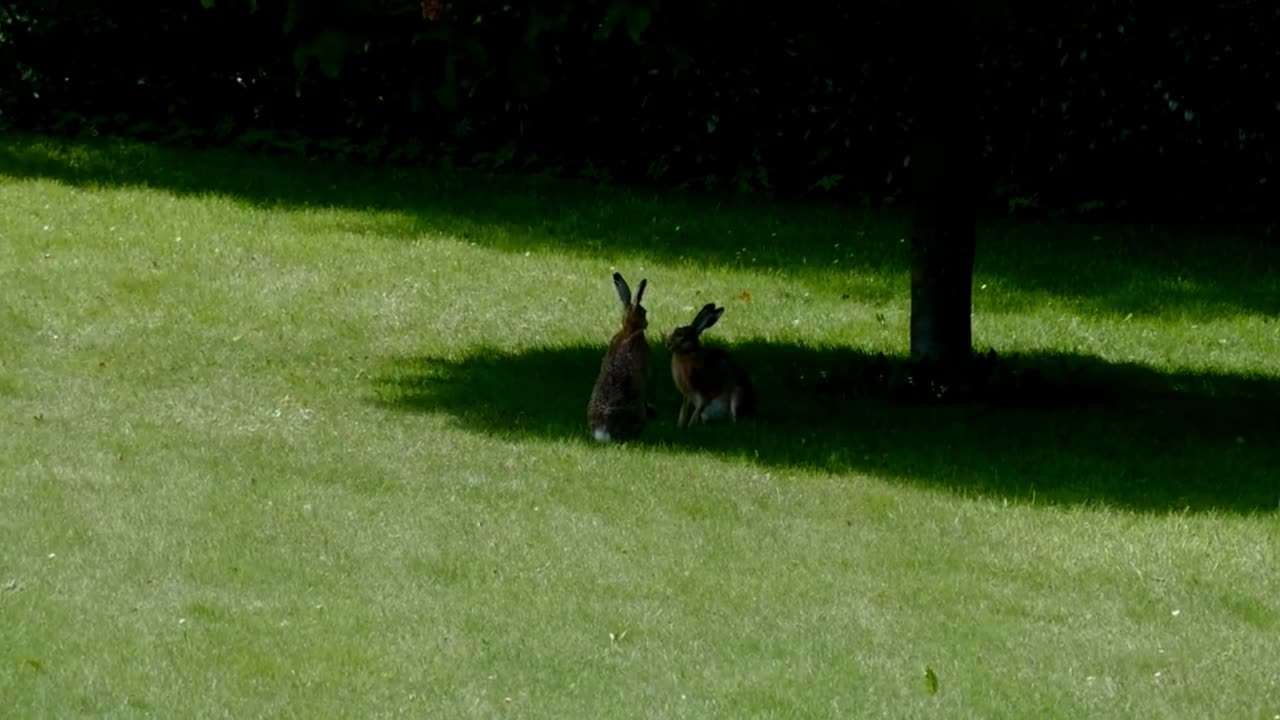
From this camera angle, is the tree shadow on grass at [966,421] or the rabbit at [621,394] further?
the rabbit at [621,394]

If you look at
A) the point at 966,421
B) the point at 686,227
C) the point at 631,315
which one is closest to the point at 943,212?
the point at 966,421

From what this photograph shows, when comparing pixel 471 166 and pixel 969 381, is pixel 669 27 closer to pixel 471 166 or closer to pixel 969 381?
pixel 969 381

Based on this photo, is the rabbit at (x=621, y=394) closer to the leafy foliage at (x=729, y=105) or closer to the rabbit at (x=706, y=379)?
the rabbit at (x=706, y=379)

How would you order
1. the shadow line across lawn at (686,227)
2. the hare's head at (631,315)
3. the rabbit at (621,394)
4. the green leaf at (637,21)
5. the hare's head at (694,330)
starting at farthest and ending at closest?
the shadow line across lawn at (686,227) → the hare's head at (694,330) → the hare's head at (631,315) → the rabbit at (621,394) → the green leaf at (637,21)

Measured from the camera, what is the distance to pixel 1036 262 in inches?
690

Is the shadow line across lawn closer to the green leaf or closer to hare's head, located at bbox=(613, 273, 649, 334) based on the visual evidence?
hare's head, located at bbox=(613, 273, 649, 334)

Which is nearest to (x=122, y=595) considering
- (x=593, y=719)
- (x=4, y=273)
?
(x=593, y=719)

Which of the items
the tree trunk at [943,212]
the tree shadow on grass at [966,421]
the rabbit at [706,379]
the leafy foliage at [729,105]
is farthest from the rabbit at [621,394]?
the leafy foliage at [729,105]

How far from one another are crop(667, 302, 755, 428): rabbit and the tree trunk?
153cm

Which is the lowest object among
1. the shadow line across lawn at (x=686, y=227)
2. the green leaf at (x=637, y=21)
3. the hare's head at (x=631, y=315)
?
the shadow line across lawn at (x=686, y=227)

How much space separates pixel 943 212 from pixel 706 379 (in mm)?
2072

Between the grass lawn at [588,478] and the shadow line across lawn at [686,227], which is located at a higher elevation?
the shadow line across lawn at [686,227]

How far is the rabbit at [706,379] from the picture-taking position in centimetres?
1235

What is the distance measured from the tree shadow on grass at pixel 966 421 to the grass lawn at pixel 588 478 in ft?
0.12
